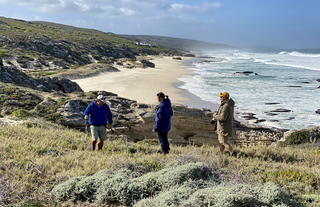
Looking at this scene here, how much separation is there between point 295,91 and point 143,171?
32945mm

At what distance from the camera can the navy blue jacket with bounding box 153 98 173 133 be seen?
9.41 meters

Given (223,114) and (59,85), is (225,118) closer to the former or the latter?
(223,114)

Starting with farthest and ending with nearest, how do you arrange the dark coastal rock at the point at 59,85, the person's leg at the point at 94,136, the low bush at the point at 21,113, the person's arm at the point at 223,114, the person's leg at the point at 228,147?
the dark coastal rock at the point at 59,85, the low bush at the point at 21,113, the person's leg at the point at 94,136, the person's leg at the point at 228,147, the person's arm at the point at 223,114

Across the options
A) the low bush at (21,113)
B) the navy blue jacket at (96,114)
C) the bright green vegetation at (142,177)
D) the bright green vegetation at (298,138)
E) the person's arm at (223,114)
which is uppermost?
the person's arm at (223,114)

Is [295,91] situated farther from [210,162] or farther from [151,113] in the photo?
[210,162]

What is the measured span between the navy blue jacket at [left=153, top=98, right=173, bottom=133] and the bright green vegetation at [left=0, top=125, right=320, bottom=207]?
77 cm

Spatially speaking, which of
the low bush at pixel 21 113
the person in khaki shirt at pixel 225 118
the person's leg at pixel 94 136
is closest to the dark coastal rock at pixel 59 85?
the low bush at pixel 21 113

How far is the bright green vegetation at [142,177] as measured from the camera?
5547mm

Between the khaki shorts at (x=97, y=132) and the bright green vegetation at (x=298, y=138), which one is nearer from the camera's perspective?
the khaki shorts at (x=97, y=132)

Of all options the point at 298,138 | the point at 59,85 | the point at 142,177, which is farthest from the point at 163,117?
the point at 59,85

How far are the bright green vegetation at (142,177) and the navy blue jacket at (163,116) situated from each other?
77 cm

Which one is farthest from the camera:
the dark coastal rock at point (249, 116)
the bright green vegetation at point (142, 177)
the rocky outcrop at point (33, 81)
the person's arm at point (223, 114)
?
the dark coastal rock at point (249, 116)

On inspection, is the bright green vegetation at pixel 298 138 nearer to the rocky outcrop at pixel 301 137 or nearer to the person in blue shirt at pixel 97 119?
the rocky outcrop at pixel 301 137

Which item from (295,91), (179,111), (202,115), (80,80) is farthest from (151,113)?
(80,80)
